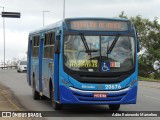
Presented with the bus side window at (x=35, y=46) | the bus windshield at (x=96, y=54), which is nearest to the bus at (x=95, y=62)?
the bus windshield at (x=96, y=54)

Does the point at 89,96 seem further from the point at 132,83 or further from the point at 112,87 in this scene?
the point at 132,83

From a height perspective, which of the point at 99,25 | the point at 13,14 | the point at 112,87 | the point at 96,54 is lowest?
the point at 112,87

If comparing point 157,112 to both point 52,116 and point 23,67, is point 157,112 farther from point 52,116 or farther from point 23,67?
point 23,67

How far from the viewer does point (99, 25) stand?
Answer: 16.0 meters

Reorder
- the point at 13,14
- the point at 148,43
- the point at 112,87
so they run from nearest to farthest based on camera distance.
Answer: the point at 112,87
the point at 13,14
the point at 148,43

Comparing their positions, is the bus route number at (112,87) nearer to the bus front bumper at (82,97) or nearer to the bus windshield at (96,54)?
the bus front bumper at (82,97)

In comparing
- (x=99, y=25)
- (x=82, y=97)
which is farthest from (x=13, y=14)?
(x=82, y=97)

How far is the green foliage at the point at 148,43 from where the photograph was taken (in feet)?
198

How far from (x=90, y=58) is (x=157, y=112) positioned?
109 inches

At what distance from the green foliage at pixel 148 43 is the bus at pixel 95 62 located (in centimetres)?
4367

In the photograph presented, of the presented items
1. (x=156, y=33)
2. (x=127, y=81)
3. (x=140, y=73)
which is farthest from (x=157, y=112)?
(x=156, y=33)

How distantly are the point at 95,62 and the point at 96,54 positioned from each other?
251mm

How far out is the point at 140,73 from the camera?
60.1 metres

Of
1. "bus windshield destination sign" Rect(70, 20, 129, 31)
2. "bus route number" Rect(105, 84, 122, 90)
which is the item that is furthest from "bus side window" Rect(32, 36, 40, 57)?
"bus route number" Rect(105, 84, 122, 90)
